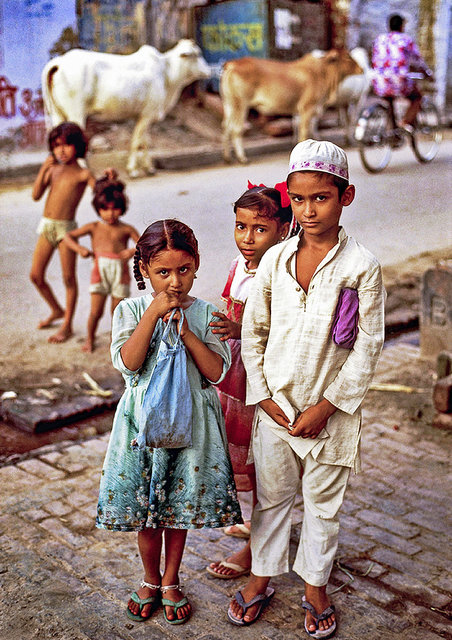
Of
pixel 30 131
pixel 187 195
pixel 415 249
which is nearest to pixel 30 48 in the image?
pixel 30 131

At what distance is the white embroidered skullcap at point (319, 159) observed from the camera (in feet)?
7.80

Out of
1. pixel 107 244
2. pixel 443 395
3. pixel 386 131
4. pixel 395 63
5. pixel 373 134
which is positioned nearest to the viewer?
pixel 443 395

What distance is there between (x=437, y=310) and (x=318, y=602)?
297cm

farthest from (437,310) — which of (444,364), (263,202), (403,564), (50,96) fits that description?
(50,96)

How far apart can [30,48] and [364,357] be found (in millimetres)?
8474

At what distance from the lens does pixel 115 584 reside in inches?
113

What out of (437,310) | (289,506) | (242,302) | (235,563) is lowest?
(235,563)

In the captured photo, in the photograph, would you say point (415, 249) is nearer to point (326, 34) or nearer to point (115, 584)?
point (115, 584)

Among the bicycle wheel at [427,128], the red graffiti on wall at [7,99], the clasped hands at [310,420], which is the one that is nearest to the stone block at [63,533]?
the clasped hands at [310,420]

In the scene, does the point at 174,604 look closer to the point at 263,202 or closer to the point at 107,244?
the point at 263,202

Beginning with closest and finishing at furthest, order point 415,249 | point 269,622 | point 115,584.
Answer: point 269,622 → point 115,584 → point 415,249

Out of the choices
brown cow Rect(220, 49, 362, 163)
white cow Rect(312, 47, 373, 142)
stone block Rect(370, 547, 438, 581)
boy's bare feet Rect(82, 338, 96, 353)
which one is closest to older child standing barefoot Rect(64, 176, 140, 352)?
boy's bare feet Rect(82, 338, 96, 353)

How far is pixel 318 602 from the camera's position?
2.65 m

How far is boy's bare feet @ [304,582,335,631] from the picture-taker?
2.61 m
